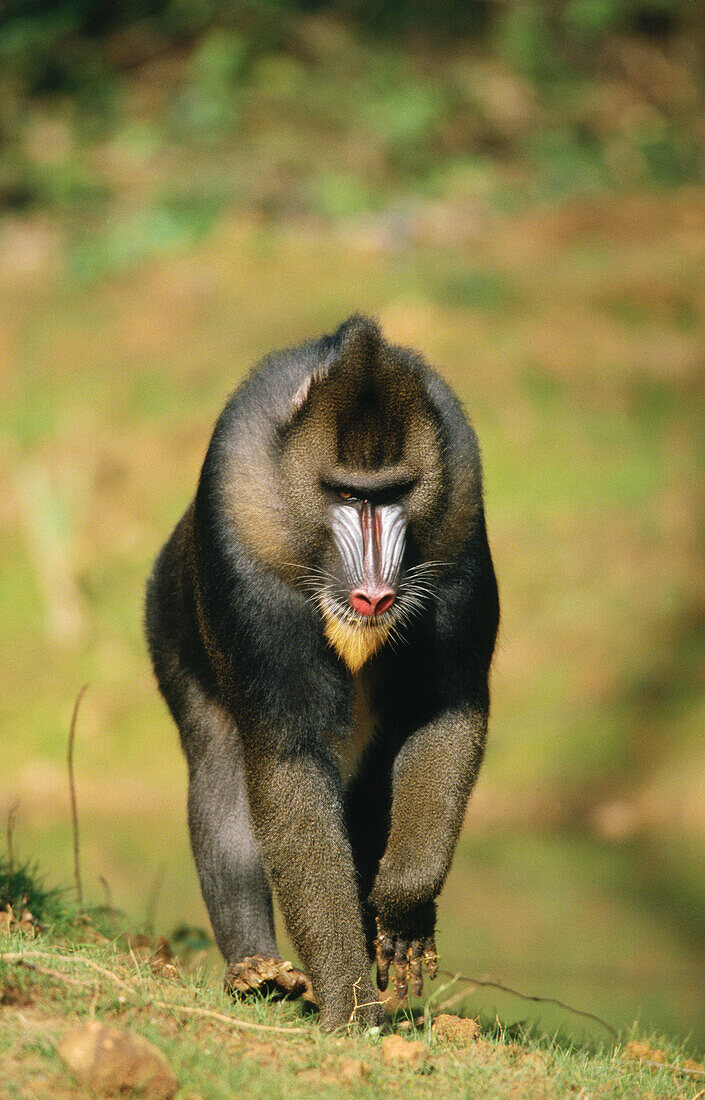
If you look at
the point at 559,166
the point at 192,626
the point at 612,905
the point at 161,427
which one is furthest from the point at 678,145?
the point at 192,626

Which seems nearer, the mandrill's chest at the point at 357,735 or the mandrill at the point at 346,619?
the mandrill at the point at 346,619

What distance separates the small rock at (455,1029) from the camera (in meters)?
3.45

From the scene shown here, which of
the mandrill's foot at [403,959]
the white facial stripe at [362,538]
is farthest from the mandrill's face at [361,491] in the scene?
the mandrill's foot at [403,959]

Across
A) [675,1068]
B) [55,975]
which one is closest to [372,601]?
[55,975]

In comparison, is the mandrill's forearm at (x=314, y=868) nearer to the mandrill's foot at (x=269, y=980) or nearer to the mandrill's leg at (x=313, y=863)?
the mandrill's leg at (x=313, y=863)

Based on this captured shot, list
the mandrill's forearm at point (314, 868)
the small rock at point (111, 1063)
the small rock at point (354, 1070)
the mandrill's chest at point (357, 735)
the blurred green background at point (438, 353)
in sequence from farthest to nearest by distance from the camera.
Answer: the blurred green background at point (438, 353) < the mandrill's chest at point (357, 735) < the mandrill's forearm at point (314, 868) < the small rock at point (354, 1070) < the small rock at point (111, 1063)

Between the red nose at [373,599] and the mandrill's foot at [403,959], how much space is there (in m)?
0.95

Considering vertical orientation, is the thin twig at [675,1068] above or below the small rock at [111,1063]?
below

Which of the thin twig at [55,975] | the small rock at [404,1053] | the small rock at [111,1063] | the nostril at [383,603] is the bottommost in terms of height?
the small rock at [404,1053]

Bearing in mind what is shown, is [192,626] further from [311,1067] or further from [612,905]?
[612,905]

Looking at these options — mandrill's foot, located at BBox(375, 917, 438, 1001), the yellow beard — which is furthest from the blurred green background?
the yellow beard

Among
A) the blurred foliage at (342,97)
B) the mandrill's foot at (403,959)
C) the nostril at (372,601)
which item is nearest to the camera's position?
the nostril at (372,601)

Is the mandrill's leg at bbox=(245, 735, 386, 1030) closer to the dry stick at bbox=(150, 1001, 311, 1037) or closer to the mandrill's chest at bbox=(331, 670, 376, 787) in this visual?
the mandrill's chest at bbox=(331, 670, 376, 787)

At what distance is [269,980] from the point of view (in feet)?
12.0
